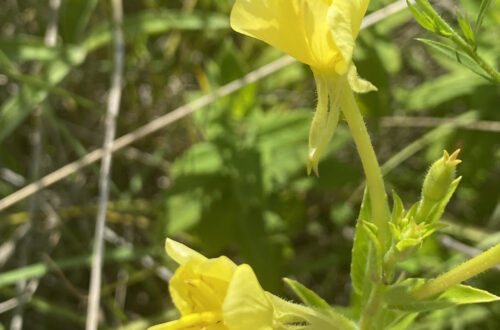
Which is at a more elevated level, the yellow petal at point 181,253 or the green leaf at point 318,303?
the yellow petal at point 181,253

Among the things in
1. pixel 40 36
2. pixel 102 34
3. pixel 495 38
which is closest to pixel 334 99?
pixel 495 38

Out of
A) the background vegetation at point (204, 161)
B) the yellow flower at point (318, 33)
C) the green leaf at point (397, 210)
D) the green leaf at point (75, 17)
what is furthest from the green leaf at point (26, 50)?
the green leaf at point (397, 210)

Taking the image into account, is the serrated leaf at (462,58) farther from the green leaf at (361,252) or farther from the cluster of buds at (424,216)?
the green leaf at (361,252)

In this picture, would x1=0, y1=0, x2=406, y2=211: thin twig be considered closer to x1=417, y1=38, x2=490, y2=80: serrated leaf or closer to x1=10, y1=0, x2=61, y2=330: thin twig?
x1=10, y1=0, x2=61, y2=330: thin twig

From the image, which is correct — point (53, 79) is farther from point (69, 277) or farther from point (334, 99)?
point (334, 99)

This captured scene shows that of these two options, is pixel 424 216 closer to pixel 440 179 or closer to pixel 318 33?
pixel 440 179

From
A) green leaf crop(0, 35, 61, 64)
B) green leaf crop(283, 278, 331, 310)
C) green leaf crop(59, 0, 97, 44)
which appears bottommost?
green leaf crop(283, 278, 331, 310)

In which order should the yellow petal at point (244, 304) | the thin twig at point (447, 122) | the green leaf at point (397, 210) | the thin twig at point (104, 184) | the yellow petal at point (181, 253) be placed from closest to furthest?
the yellow petal at point (244, 304)
the yellow petal at point (181, 253)
the green leaf at point (397, 210)
the thin twig at point (104, 184)
the thin twig at point (447, 122)

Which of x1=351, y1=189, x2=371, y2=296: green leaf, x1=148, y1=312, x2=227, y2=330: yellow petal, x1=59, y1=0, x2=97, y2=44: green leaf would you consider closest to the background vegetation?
x1=59, y1=0, x2=97, y2=44: green leaf
